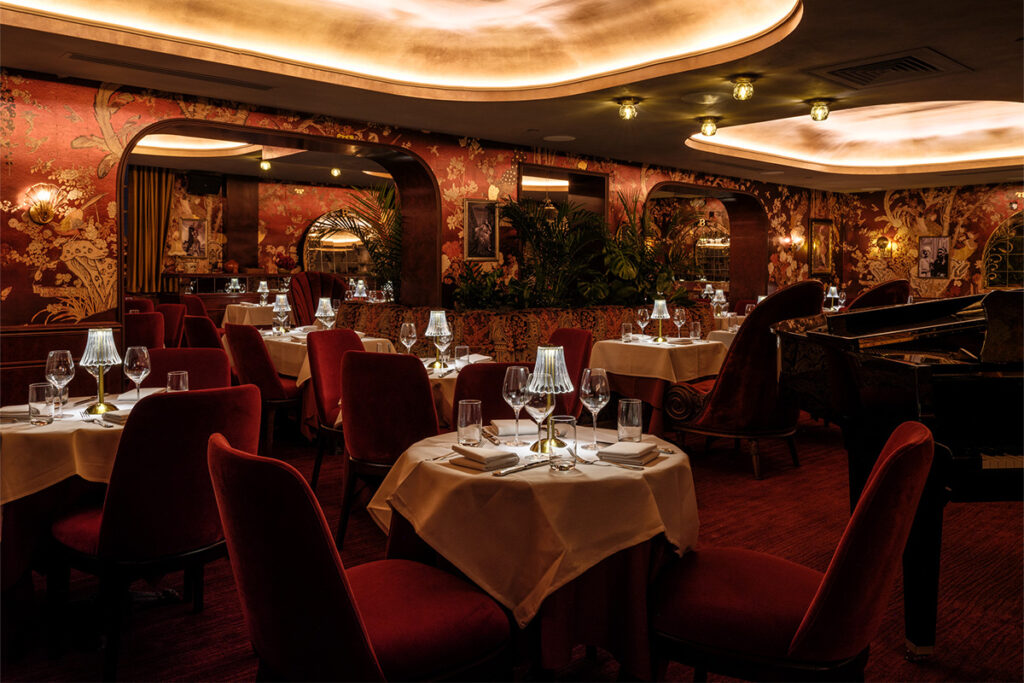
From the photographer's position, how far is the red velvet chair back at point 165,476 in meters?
2.32

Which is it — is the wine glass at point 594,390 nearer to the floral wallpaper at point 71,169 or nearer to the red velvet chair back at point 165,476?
the red velvet chair back at point 165,476

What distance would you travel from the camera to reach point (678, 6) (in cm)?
544

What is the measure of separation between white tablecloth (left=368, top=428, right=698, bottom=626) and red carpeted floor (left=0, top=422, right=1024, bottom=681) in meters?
0.63

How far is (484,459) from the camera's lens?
2.18 metres

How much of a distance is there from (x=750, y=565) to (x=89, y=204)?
5618mm

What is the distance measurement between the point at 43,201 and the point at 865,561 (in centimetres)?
596

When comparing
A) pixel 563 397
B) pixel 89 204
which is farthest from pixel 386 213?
pixel 563 397

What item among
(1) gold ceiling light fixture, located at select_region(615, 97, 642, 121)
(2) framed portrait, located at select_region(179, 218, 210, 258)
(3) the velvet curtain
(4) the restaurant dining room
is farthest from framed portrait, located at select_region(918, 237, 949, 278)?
(3) the velvet curtain

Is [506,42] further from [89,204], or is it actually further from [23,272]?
[23,272]


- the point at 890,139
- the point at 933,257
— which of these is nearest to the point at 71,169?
the point at 890,139

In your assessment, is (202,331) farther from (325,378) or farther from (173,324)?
(325,378)

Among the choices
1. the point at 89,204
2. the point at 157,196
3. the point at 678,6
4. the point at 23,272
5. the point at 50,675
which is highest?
the point at 678,6

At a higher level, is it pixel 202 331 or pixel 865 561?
pixel 202 331

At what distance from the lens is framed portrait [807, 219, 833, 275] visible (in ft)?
44.0
